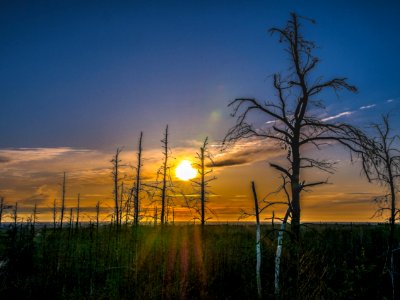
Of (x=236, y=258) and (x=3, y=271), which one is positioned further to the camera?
(x=236, y=258)

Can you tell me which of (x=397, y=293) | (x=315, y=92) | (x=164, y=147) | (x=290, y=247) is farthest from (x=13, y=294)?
(x=164, y=147)

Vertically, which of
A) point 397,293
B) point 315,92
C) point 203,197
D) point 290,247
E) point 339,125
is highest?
point 315,92

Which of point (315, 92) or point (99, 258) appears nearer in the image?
point (99, 258)

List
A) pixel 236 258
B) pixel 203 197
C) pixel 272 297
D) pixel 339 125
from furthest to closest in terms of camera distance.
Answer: pixel 203 197, pixel 339 125, pixel 236 258, pixel 272 297

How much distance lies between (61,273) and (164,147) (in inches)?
1009

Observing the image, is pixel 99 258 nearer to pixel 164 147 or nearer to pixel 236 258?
pixel 236 258

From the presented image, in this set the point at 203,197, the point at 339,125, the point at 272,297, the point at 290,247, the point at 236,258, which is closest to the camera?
the point at 272,297

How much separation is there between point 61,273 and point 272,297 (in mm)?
6239

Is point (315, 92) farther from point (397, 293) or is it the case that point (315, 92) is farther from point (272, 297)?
point (272, 297)

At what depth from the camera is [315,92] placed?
667 inches

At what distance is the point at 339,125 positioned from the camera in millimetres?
16750

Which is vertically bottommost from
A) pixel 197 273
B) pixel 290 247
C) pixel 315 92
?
pixel 197 273

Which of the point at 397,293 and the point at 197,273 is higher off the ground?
the point at 197,273

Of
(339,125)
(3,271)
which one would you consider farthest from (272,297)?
(339,125)
